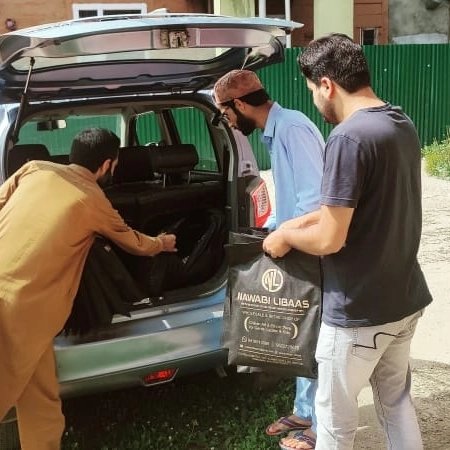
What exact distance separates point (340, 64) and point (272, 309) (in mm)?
999

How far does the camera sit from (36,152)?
3781 mm

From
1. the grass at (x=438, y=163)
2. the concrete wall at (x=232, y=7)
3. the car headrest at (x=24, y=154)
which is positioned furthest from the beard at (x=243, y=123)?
the concrete wall at (x=232, y=7)

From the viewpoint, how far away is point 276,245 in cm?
266

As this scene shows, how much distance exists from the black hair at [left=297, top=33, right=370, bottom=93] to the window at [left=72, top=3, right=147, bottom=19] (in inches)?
455

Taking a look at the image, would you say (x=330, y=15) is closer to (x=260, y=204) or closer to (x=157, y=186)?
(x=157, y=186)

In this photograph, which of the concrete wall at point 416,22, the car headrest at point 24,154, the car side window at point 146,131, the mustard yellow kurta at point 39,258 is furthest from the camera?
the concrete wall at point 416,22

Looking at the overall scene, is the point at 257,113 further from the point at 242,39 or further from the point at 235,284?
the point at 235,284

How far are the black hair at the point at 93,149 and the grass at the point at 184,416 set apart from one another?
1.38 m

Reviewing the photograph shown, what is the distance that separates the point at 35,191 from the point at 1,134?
0.42 metres

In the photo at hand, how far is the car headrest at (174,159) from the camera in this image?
412 centimetres

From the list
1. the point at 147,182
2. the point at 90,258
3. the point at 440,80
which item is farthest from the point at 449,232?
the point at 440,80

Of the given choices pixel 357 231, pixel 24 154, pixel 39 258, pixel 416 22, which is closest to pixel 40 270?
pixel 39 258

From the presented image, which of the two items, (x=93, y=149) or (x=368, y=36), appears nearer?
(x=93, y=149)

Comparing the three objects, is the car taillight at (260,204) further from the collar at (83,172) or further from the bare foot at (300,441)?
the bare foot at (300,441)
